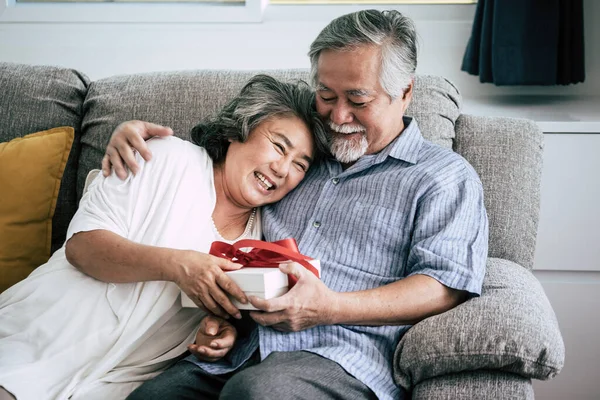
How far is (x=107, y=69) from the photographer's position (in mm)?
2787

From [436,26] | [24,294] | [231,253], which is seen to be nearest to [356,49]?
[231,253]

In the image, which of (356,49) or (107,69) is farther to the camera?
(107,69)

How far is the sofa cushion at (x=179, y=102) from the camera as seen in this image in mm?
1968

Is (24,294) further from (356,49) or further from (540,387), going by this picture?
(540,387)

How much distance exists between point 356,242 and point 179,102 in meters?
0.68

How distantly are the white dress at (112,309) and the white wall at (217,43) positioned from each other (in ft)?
3.81

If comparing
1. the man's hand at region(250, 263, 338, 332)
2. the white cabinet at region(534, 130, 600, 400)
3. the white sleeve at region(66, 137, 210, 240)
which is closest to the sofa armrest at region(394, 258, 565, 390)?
the man's hand at region(250, 263, 338, 332)

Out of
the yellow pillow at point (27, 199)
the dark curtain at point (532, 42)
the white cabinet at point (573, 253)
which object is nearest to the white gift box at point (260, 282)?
the yellow pillow at point (27, 199)

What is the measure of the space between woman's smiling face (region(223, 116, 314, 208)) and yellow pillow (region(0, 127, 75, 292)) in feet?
1.80

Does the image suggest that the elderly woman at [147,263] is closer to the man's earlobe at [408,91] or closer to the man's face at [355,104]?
the man's face at [355,104]

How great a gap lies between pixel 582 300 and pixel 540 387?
30 cm

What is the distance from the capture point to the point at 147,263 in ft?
4.86

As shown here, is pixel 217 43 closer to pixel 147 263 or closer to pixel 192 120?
pixel 192 120

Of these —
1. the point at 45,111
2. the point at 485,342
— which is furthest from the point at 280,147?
the point at 45,111
